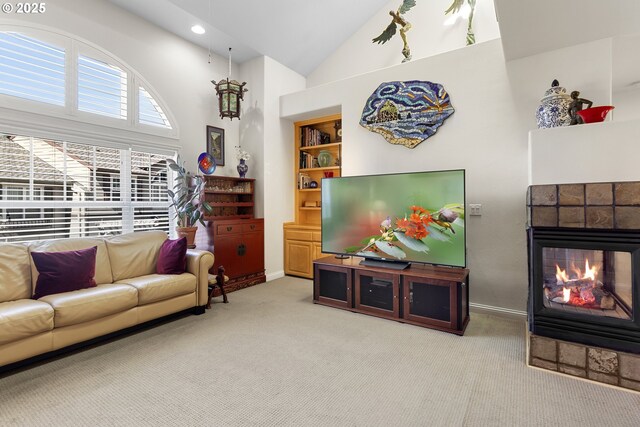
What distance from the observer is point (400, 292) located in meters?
3.06

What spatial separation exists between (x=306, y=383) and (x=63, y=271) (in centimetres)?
222

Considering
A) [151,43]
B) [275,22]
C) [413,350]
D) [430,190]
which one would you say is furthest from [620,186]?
[151,43]

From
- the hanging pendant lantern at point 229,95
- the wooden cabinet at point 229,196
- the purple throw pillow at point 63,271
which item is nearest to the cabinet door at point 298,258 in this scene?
the wooden cabinet at point 229,196

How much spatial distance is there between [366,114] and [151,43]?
112 inches

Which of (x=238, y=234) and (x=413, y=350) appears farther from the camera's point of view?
(x=238, y=234)

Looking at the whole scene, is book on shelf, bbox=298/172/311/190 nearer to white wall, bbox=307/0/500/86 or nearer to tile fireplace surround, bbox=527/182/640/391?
white wall, bbox=307/0/500/86

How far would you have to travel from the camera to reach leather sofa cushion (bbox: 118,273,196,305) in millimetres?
2738

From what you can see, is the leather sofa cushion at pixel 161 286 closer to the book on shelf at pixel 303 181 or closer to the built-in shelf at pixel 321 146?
the book on shelf at pixel 303 181

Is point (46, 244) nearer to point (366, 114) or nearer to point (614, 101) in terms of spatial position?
point (366, 114)

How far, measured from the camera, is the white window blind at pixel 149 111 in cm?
373

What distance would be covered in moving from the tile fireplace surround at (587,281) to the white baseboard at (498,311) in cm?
93

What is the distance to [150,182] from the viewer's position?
3.88m

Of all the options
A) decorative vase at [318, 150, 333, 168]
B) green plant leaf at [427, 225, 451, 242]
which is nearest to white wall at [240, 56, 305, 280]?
decorative vase at [318, 150, 333, 168]

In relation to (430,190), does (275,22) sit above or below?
above
